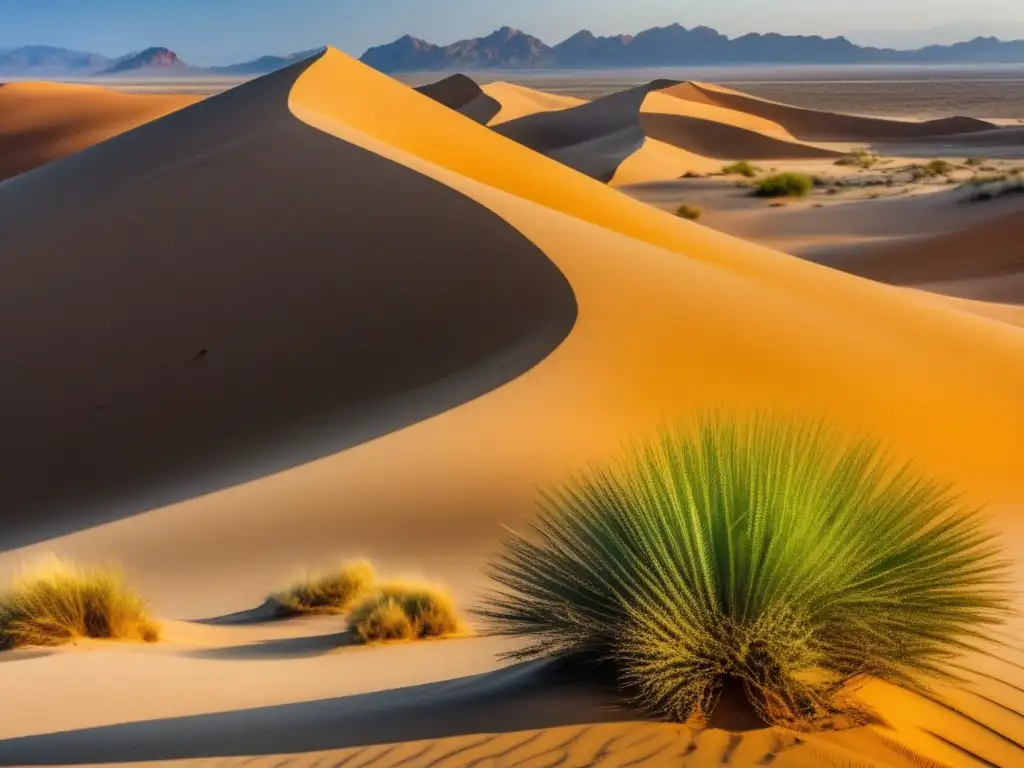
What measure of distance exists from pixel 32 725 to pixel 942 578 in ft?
11.6

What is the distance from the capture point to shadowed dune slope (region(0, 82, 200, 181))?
185 feet

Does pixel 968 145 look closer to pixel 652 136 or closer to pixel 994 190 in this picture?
pixel 652 136

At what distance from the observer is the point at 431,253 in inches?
543

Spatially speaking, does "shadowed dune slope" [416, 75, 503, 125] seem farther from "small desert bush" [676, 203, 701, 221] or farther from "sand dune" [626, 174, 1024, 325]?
"small desert bush" [676, 203, 701, 221]

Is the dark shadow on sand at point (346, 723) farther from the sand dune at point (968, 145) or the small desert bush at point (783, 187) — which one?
the sand dune at point (968, 145)

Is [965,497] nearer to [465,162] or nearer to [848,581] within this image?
[848,581]

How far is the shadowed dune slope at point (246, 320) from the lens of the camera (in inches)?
439

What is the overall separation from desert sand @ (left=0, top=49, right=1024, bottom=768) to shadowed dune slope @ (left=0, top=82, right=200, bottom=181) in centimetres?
4042

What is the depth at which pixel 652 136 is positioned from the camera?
68.4 meters

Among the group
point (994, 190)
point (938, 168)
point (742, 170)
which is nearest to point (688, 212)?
point (994, 190)

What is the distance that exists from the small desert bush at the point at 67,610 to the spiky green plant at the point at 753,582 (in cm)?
291

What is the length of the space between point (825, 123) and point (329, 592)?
260 ft

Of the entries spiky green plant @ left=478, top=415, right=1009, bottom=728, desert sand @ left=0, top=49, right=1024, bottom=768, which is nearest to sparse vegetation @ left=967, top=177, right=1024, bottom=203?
desert sand @ left=0, top=49, right=1024, bottom=768

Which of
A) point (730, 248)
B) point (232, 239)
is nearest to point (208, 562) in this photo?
point (232, 239)
